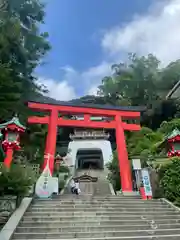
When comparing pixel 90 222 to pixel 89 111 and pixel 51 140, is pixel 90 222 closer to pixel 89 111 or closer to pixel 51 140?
pixel 51 140

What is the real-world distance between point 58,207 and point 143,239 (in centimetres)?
344

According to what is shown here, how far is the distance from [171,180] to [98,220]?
12.2 feet

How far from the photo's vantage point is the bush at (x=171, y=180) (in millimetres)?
10062

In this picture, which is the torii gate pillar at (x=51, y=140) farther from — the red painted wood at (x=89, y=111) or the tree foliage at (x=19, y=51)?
the tree foliage at (x=19, y=51)

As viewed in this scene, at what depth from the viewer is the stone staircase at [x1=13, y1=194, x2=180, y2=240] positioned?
6.78 m

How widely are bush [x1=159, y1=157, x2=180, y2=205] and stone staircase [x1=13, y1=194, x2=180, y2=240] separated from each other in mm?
482

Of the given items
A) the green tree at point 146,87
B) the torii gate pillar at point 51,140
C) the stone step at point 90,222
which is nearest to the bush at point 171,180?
the stone step at point 90,222

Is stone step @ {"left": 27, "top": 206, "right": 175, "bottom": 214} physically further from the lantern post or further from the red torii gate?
the lantern post

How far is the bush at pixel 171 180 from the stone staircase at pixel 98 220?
48 centimetres

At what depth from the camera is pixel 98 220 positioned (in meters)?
7.84

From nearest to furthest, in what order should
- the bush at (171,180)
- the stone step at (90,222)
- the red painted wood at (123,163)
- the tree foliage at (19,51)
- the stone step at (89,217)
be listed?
the stone step at (90,222) < the stone step at (89,217) < the bush at (171,180) < the red painted wood at (123,163) < the tree foliage at (19,51)

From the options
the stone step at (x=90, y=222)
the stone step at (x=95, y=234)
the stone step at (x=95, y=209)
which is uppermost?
the stone step at (x=95, y=209)

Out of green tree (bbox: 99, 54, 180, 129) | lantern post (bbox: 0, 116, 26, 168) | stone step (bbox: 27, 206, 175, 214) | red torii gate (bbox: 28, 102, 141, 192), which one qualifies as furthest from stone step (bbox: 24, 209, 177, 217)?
green tree (bbox: 99, 54, 180, 129)

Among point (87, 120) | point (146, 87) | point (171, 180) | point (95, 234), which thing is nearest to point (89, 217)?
point (95, 234)
